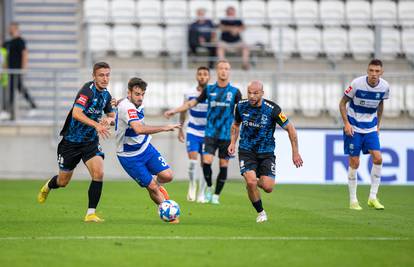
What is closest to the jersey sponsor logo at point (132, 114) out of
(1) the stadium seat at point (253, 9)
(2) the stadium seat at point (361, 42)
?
(1) the stadium seat at point (253, 9)

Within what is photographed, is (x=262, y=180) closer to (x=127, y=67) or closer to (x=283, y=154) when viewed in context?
(x=283, y=154)

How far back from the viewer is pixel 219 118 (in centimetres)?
1641

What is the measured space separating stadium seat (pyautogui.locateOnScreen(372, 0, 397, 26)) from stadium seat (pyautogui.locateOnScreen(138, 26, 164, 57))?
6.24m

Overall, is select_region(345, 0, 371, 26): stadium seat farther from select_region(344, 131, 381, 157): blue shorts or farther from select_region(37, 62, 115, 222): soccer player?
select_region(37, 62, 115, 222): soccer player

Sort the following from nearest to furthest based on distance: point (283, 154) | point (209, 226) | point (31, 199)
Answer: point (209, 226)
point (31, 199)
point (283, 154)

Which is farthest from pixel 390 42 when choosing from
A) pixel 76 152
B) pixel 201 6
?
pixel 76 152

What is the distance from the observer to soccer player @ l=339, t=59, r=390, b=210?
1525cm

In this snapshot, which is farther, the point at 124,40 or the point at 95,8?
the point at 95,8

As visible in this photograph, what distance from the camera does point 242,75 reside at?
22797mm

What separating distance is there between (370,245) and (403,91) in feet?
43.5

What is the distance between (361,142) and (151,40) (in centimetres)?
1118

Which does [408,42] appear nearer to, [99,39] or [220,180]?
[99,39]

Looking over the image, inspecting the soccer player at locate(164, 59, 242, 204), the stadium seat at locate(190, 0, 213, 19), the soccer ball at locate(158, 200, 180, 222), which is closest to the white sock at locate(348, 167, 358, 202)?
the soccer player at locate(164, 59, 242, 204)

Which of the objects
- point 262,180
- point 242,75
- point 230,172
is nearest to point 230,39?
point 242,75
